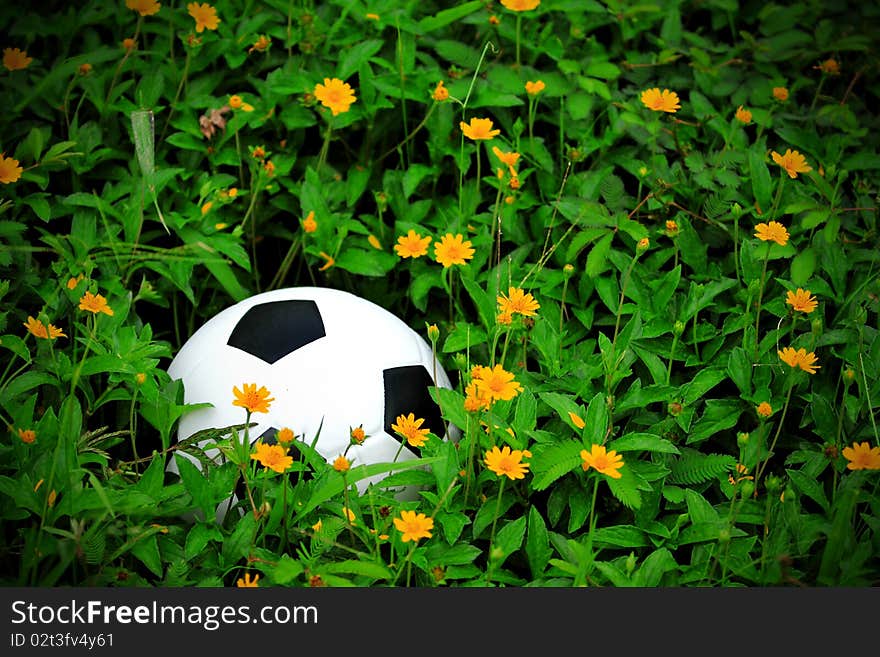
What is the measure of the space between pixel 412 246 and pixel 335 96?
49 cm

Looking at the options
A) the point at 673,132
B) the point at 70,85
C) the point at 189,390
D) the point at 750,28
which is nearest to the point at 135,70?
the point at 70,85

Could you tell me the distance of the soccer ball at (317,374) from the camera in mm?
2236

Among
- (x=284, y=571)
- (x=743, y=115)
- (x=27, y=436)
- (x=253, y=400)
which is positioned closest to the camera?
(x=284, y=571)

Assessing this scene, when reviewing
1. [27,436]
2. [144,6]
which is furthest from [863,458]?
[144,6]

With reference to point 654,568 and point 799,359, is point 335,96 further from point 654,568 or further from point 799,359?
point 654,568

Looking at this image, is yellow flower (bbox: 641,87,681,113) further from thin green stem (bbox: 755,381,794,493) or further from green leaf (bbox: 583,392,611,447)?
green leaf (bbox: 583,392,611,447)

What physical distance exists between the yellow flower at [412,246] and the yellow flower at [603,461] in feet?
2.72

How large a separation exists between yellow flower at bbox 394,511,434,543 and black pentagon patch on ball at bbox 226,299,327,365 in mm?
566

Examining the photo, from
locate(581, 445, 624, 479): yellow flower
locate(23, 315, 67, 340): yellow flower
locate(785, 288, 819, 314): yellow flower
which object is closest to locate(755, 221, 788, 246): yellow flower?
locate(785, 288, 819, 314): yellow flower

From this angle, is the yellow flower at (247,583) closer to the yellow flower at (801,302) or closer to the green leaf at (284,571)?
the green leaf at (284,571)

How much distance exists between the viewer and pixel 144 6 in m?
2.88

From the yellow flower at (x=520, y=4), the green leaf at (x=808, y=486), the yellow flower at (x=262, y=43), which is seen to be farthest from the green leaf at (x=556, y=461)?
the yellow flower at (x=262, y=43)

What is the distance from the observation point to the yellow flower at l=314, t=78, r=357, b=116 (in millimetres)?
2732

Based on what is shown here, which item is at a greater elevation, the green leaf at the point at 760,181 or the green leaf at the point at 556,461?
the green leaf at the point at 760,181
